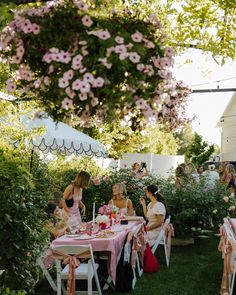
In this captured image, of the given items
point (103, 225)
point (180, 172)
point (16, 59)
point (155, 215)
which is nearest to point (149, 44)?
point (16, 59)

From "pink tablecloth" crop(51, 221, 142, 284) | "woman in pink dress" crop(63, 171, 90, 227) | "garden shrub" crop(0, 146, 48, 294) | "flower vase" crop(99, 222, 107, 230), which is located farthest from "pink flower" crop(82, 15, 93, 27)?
"woman in pink dress" crop(63, 171, 90, 227)

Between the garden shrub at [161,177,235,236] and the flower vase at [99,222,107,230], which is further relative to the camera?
the garden shrub at [161,177,235,236]

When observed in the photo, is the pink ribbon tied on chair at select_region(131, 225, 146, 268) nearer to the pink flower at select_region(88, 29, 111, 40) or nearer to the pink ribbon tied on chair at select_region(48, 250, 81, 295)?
the pink ribbon tied on chair at select_region(48, 250, 81, 295)

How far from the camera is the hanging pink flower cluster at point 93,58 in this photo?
2461 mm

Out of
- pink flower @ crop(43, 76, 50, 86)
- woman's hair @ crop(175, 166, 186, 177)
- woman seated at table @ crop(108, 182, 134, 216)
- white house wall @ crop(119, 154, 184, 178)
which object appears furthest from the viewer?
white house wall @ crop(119, 154, 184, 178)

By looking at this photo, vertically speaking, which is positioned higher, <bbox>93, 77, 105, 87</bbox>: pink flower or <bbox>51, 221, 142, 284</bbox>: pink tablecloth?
<bbox>93, 77, 105, 87</bbox>: pink flower

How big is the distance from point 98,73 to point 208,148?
124 ft

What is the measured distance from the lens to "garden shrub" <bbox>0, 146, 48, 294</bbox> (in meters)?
4.66

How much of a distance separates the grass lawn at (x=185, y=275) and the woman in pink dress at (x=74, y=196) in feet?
5.52

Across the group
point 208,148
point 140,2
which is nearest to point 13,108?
point 140,2

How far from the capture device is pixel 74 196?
27.4ft

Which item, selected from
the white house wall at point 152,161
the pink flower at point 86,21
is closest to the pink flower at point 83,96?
the pink flower at point 86,21

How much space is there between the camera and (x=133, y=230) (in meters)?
6.73

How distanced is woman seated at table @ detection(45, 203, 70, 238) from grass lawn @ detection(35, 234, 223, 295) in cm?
71
